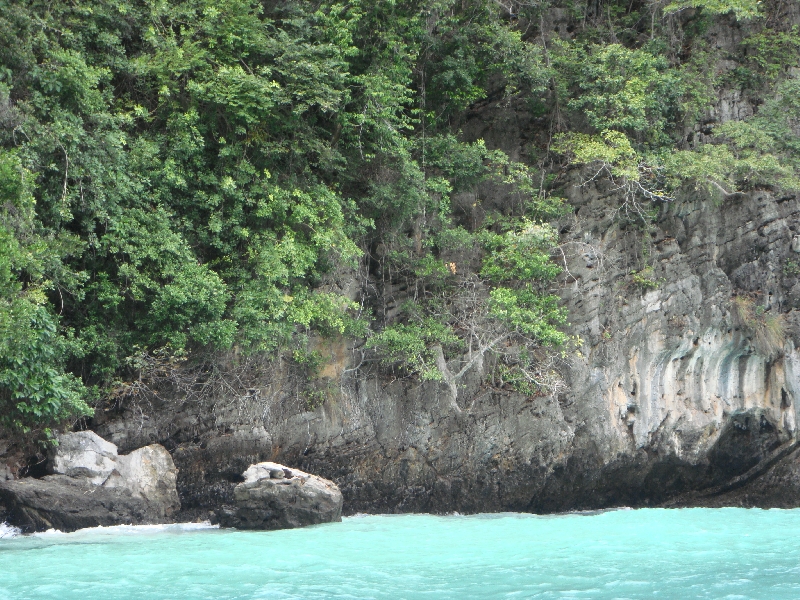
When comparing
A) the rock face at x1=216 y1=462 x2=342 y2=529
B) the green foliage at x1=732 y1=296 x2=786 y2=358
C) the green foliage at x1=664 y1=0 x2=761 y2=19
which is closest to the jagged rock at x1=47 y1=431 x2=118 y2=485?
the rock face at x1=216 y1=462 x2=342 y2=529

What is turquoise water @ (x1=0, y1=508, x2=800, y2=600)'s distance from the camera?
7059mm

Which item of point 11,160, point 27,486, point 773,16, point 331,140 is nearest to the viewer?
point 11,160

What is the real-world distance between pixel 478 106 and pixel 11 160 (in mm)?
8999

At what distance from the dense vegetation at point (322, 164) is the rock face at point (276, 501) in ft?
6.37

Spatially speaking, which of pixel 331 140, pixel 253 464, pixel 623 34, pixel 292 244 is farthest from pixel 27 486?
pixel 623 34

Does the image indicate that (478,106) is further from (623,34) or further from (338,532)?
(338,532)

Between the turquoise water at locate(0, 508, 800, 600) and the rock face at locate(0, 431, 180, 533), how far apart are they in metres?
0.37

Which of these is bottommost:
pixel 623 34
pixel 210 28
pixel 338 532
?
pixel 338 532

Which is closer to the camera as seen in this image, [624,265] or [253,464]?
[253,464]

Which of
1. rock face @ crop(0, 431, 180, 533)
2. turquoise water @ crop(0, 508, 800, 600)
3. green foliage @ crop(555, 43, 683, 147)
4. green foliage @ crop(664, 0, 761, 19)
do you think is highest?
green foliage @ crop(664, 0, 761, 19)

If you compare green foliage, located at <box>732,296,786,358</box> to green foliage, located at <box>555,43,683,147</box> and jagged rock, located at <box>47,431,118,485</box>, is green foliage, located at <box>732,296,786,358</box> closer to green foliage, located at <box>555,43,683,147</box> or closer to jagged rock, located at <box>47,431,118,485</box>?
green foliage, located at <box>555,43,683,147</box>

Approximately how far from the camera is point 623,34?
15992 mm

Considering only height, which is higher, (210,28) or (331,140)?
(210,28)

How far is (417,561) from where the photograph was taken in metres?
8.55
